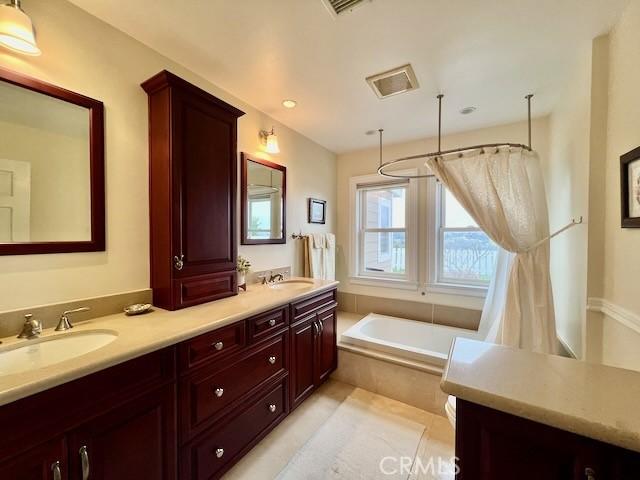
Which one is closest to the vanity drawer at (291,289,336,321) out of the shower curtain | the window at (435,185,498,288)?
the shower curtain

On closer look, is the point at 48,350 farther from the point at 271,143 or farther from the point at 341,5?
the point at 341,5

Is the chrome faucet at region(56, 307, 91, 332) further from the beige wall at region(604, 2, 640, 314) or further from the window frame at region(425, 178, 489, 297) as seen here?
the window frame at region(425, 178, 489, 297)

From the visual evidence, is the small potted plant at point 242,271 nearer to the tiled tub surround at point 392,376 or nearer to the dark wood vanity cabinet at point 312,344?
the dark wood vanity cabinet at point 312,344

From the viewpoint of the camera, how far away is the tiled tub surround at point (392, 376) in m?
2.03

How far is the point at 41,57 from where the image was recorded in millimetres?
1206

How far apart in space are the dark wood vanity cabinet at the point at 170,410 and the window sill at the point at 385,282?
1522 millimetres

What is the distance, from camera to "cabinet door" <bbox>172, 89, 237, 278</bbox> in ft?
4.91

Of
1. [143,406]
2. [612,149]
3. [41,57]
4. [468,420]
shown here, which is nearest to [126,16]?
[41,57]

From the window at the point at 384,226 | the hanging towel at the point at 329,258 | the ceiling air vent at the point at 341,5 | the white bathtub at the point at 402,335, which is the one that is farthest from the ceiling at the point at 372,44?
the white bathtub at the point at 402,335

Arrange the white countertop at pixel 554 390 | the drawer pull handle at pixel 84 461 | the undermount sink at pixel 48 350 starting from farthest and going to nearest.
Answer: the undermount sink at pixel 48 350 < the drawer pull handle at pixel 84 461 < the white countertop at pixel 554 390

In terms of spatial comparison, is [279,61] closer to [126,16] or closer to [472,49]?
[126,16]

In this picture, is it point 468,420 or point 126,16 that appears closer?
point 468,420

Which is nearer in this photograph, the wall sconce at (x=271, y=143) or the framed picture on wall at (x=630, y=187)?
the framed picture on wall at (x=630, y=187)

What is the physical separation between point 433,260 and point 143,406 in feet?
9.16
